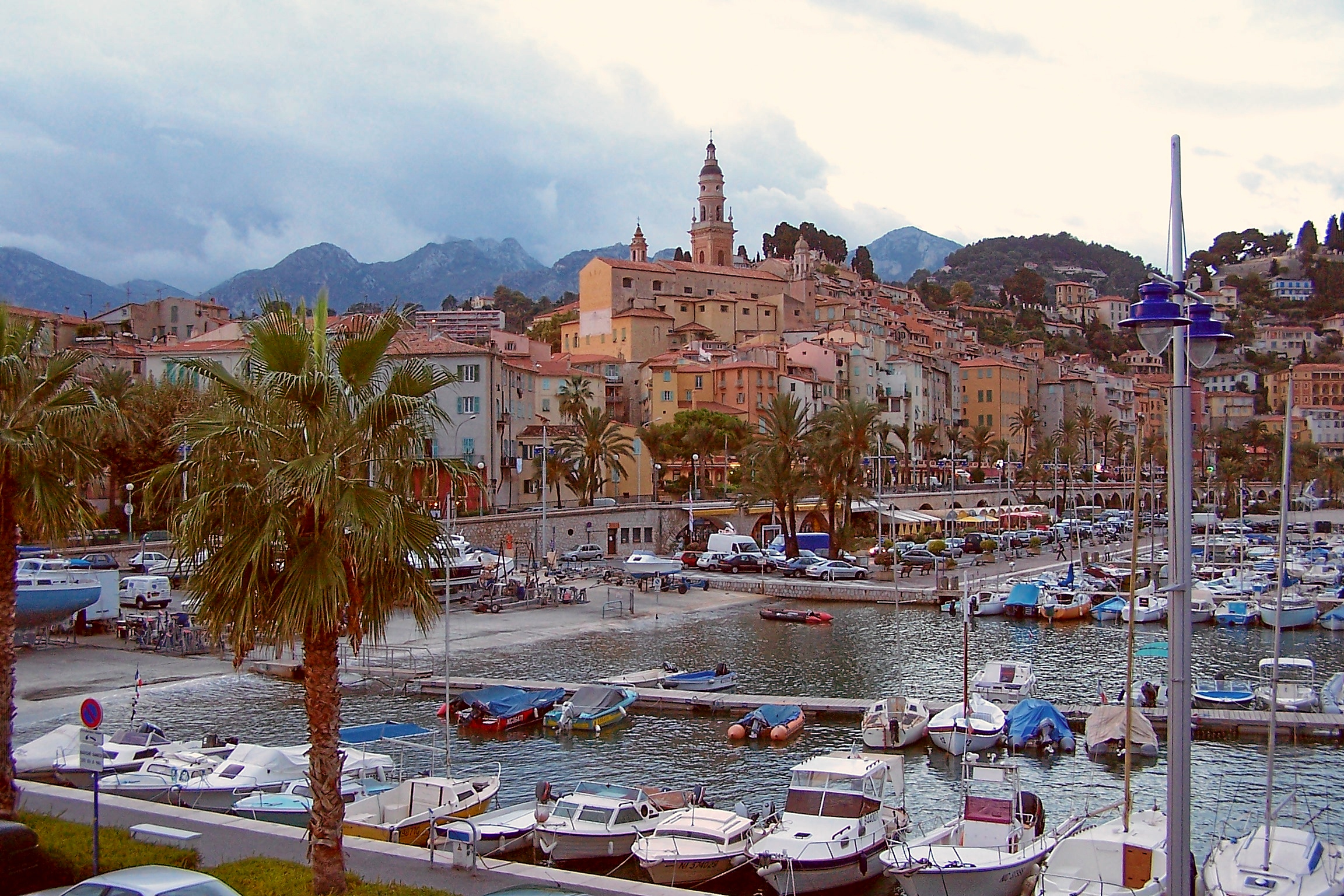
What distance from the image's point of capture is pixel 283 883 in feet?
42.3

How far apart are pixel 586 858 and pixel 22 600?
1117 inches

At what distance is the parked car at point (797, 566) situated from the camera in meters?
71.2

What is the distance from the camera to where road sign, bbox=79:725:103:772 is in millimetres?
13586

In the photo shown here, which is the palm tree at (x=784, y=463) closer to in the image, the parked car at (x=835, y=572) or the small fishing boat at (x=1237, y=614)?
the parked car at (x=835, y=572)

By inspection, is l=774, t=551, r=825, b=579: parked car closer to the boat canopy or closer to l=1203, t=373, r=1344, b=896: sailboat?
the boat canopy

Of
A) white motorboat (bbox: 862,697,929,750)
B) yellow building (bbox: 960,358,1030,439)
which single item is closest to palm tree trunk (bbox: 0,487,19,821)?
white motorboat (bbox: 862,697,929,750)

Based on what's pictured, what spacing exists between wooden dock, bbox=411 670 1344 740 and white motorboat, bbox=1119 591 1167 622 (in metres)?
22.8

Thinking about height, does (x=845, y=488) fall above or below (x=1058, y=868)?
above

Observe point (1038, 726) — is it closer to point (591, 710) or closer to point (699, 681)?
point (699, 681)

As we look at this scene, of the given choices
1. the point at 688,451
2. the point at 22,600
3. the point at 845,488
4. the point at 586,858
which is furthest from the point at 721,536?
the point at 586,858

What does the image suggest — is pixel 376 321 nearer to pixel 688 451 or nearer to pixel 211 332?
pixel 688 451

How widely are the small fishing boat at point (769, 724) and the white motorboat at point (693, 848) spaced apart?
10.3 meters

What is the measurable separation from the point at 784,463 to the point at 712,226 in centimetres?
10547

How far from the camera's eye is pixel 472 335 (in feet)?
424
